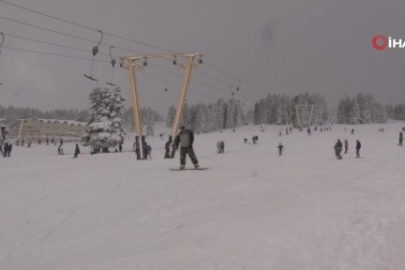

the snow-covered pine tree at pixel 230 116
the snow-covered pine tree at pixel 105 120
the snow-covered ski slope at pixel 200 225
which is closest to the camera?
the snow-covered ski slope at pixel 200 225

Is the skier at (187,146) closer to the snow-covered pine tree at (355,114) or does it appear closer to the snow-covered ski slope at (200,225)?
the snow-covered ski slope at (200,225)

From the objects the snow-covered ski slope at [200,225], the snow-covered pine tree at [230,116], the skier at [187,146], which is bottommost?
the snow-covered ski slope at [200,225]

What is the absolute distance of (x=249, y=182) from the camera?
9.27 m

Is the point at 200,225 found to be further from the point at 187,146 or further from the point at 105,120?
the point at 105,120

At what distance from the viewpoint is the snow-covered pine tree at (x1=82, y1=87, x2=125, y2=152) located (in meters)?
50.2

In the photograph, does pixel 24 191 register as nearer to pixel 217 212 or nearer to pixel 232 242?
pixel 217 212

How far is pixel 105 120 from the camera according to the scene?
51.0 metres

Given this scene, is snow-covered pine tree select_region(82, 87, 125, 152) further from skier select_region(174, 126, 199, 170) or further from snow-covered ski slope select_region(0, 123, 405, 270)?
snow-covered ski slope select_region(0, 123, 405, 270)

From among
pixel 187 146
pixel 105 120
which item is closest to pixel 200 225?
pixel 187 146

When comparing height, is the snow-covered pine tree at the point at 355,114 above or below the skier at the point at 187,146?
above

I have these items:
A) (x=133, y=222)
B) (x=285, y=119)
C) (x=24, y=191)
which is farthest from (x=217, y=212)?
(x=285, y=119)

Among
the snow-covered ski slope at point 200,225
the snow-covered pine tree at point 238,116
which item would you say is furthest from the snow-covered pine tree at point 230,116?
the snow-covered ski slope at point 200,225

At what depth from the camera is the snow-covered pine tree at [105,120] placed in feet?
165

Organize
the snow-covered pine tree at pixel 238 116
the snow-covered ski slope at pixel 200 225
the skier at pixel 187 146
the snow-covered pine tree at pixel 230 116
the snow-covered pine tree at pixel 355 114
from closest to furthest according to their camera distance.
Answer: the snow-covered ski slope at pixel 200 225, the skier at pixel 187 146, the snow-covered pine tree at pixel 355 114, the snow-covered pine tree at pixel 230 116, the snow-covered pine tree at pixel 238 116
